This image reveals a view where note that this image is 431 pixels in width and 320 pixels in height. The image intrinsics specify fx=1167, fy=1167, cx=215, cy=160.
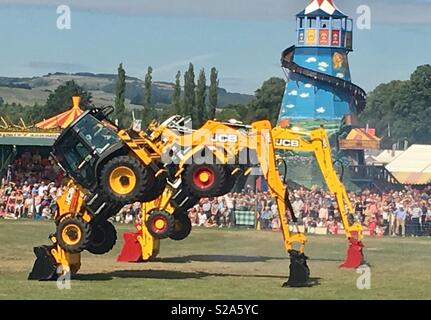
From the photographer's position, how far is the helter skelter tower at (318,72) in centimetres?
7669

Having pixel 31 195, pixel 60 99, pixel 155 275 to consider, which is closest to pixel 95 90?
pixel 60 99

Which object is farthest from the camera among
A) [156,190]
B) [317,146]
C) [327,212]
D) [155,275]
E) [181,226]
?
[327,212]

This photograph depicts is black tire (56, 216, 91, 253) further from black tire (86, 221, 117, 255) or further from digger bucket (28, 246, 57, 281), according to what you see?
black tire (86, 221, 117, 255)

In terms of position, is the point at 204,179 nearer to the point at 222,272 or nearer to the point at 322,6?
the point at 222,272

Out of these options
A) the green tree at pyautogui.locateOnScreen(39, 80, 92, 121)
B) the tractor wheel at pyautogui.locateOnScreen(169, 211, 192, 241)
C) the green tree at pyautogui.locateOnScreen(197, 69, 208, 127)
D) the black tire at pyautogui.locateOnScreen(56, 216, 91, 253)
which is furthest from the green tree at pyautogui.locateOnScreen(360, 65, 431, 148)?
the black tire at pyautogui.locateOnScreen(56, 216, 91, 253)

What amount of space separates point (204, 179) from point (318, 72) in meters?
54.9

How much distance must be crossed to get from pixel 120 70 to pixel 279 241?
99.8 feet

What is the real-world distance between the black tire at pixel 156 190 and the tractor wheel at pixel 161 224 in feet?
15.4

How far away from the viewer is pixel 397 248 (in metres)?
33.2

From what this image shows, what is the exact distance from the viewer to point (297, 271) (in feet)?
70.5

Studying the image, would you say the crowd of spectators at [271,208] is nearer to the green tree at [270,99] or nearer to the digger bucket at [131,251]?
the digger bucket at [131,251]

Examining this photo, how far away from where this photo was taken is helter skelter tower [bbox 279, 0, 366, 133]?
252 feet
